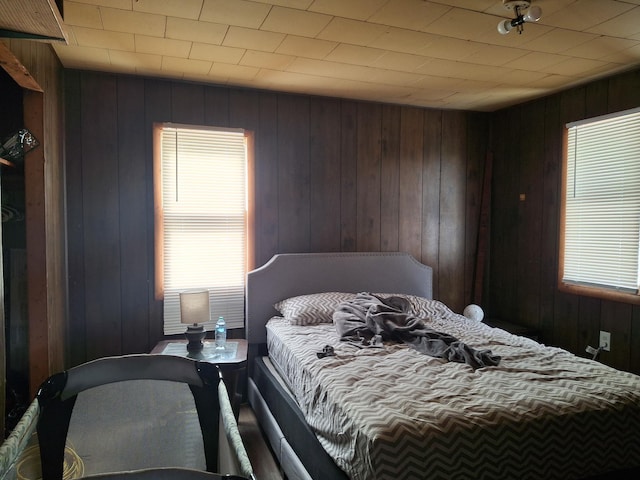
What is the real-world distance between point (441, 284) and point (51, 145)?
3.26 meters

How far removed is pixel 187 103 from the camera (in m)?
3.19

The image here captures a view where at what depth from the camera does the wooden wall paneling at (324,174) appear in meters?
3.55

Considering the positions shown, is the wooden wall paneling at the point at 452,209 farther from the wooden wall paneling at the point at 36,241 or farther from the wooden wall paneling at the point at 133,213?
the wooden wall paneling at the point at 36,241

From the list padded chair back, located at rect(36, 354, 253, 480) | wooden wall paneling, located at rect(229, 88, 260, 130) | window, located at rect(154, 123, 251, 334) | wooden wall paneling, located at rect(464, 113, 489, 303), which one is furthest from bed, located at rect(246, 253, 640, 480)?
wooden wall paneling, located at rect(229, 88, 260, 130)

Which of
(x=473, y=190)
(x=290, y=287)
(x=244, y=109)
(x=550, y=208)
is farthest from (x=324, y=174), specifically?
(x=550, y=208)

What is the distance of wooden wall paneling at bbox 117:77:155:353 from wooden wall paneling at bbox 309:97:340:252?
1273mm

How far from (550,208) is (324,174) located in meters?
1.88

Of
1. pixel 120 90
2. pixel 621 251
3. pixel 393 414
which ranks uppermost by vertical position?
pixel 120 90

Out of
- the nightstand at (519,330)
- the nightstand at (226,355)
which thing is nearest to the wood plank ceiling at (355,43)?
the nightstand at (226,355)

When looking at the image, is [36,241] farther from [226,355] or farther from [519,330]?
[519,330]

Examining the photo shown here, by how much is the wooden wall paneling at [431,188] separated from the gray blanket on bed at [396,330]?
100 cm

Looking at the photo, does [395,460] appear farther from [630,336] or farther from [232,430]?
[630,336]

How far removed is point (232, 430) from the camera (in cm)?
99

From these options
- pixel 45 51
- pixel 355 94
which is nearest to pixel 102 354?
pixel 45 51
